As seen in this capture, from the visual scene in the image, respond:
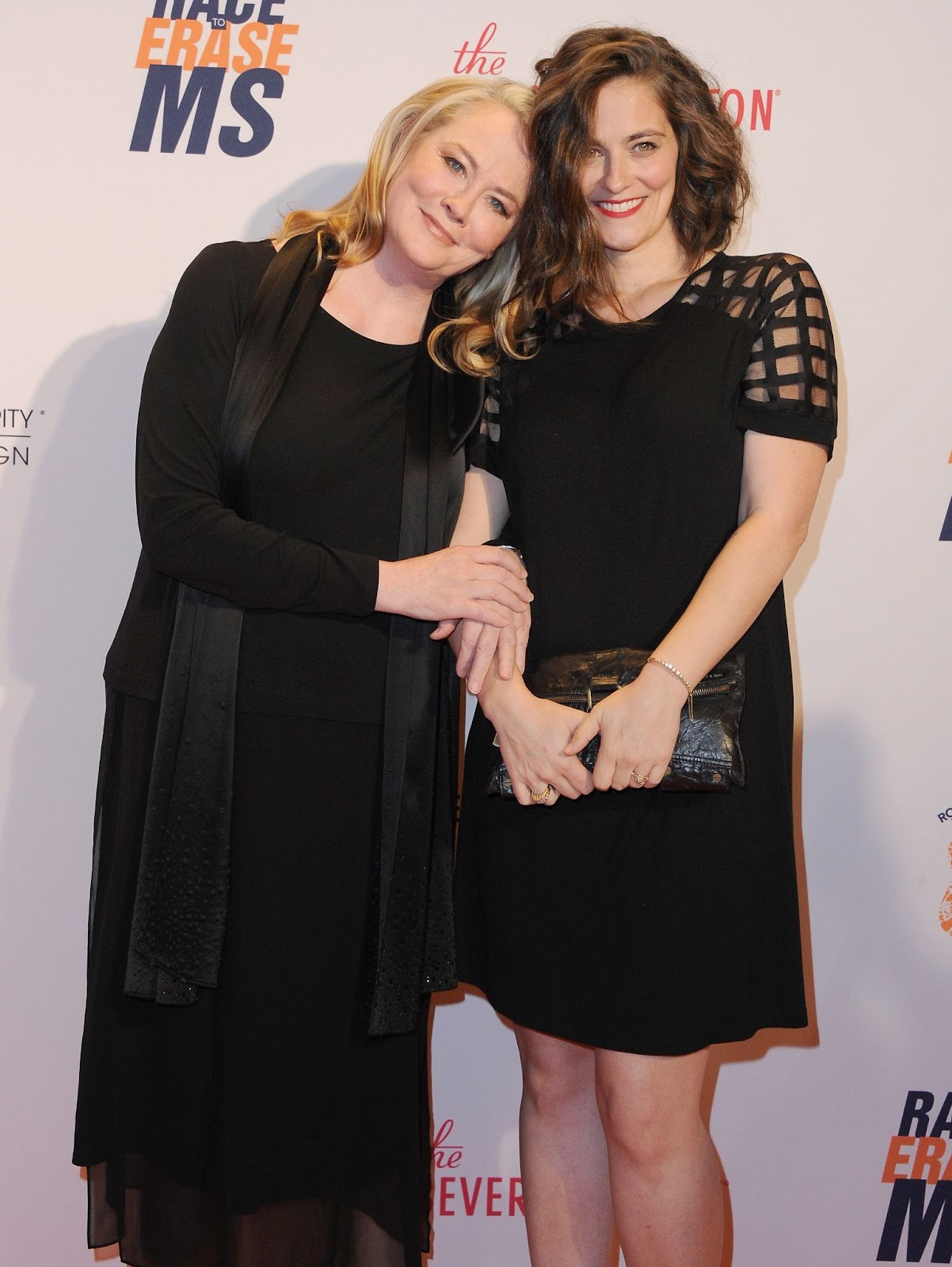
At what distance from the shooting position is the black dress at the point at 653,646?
167cm

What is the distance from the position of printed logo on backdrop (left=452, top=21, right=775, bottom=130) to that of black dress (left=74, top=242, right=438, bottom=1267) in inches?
26.8

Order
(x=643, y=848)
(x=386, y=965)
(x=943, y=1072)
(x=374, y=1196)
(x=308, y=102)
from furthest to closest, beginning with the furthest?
(x=943, y=1072)
(x=308, y=102)
(x=374, y=1196)
(x=386, y=965)
(x=643, y=848)

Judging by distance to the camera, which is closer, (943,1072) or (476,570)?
(476,570)

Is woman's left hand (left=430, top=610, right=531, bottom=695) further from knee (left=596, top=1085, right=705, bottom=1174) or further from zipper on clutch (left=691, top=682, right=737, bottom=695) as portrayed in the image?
knee (left=596, top=1085, right=705, bottom=1174)

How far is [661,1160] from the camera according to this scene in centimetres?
169

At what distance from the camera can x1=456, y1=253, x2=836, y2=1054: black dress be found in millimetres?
1672

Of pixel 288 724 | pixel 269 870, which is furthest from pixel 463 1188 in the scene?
pixel 288 724

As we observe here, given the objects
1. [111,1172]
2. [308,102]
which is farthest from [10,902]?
[308,102]

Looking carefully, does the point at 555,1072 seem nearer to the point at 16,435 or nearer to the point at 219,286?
the point at 219,286

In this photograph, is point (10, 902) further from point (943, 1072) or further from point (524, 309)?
point (943, 1072)

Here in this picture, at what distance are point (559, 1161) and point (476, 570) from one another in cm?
95

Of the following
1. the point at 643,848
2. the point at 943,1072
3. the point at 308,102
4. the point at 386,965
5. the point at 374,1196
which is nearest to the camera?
the point at 643,848

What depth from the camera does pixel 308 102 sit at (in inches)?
88.7

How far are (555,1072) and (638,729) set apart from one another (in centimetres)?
62
